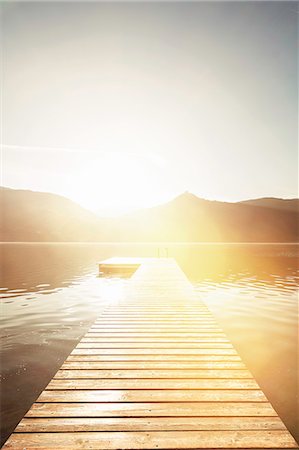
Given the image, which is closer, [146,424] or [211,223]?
[146,424]

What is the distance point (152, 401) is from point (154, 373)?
649 millimetres

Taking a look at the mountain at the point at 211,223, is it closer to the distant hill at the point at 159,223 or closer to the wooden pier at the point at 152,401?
the distant hill at the point at 159,223

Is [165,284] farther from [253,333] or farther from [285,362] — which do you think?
[285,362]

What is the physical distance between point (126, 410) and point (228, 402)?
1245 mm

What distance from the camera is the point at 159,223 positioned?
15612 centimetres

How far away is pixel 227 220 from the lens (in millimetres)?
155625

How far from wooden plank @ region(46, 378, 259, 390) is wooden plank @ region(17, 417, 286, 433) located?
560 mm

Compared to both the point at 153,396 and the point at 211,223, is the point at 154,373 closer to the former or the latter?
the point at 153,396

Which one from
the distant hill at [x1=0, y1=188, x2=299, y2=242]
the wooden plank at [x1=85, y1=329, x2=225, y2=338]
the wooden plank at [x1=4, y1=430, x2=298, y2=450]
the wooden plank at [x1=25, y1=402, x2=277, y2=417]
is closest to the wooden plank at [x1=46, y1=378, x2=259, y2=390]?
the wooden plank at [x1=25, y1=402, x2=277, y2=417]

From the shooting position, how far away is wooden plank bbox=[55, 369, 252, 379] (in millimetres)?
3609

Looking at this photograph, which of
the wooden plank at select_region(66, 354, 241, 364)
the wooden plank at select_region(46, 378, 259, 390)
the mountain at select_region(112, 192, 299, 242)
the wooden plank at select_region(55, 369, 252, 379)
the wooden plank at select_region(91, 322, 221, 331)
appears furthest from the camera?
the mountain at select_region(112, 192, 299, 242)

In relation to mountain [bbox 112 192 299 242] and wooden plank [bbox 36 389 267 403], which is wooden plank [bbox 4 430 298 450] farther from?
mountain [bbox 112 192 299 242]

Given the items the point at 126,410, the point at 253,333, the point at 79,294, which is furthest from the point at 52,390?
the point at 79,294

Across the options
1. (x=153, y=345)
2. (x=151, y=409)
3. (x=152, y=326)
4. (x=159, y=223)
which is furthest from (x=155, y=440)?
(x=159, y=223)
